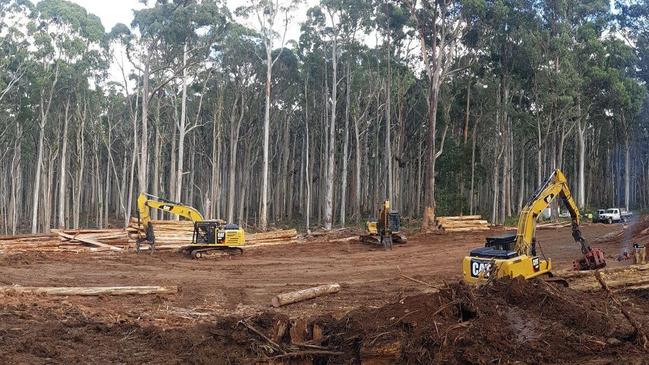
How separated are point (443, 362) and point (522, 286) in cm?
290

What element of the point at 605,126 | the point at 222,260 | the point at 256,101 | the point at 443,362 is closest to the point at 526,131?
the point at 605,126

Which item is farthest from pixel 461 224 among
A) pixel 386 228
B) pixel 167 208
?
pixel 167 208

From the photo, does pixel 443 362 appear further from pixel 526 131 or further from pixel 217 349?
pixel 526 131

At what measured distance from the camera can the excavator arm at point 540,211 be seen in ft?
38.9

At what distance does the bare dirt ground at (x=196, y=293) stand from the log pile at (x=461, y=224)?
2000 millimetres

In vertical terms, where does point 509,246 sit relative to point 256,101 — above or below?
below

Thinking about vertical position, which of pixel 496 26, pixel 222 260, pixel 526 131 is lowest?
pixel 222 260

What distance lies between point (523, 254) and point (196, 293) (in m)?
7.55

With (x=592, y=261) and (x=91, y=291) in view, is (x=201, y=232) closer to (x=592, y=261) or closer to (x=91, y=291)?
(x=91, y=291)

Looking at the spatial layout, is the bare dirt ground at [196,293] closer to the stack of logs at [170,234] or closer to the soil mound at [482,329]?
the soil mound at [482,329]

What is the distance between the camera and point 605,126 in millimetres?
52625

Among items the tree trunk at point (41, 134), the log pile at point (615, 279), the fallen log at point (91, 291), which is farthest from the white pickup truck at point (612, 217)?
the tree trunk at point (41, 134)

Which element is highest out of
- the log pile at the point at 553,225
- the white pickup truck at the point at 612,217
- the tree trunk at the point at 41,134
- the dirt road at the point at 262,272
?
the tree trunk at the point at 41,134

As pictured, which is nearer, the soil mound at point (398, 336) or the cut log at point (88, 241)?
the soil mound at point (398, 336)
